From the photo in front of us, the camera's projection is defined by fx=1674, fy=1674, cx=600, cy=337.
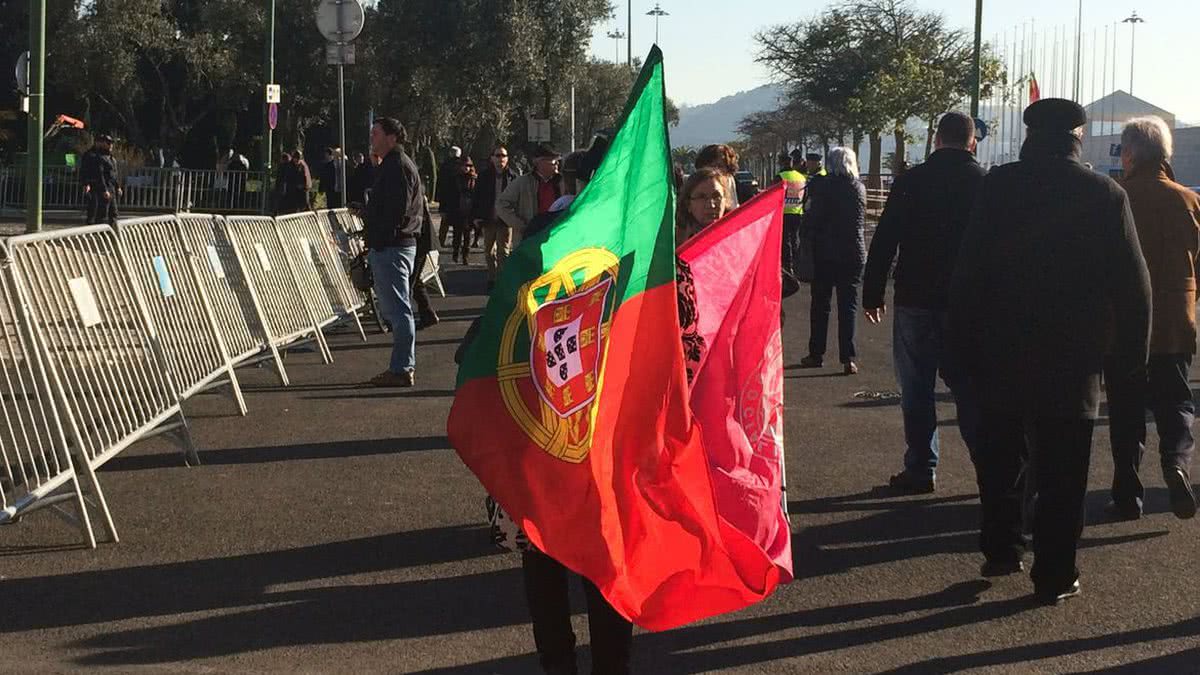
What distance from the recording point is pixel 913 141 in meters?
55.8

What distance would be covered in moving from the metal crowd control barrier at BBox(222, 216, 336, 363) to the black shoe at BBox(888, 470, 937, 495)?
555cm

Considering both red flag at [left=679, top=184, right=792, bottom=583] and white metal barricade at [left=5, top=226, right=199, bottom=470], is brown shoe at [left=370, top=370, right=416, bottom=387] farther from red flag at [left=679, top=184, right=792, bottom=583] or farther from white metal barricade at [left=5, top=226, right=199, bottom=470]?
red flag at [left=679, top=184, right=792, bottom=583]

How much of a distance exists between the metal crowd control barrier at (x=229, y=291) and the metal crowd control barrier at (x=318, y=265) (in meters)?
1.56

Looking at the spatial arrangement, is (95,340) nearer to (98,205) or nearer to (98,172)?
(98,205)

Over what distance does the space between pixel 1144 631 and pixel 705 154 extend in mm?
2927

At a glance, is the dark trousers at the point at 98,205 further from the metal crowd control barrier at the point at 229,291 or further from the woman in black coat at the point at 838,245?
the woman in black coat at the point at 838,245

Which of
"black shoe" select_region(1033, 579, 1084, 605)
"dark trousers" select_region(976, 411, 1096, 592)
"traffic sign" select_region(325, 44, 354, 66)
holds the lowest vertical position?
"black shoe" select_region(1033, 579, 1084, 605)

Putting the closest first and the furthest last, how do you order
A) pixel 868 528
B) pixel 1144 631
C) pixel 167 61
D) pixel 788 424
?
1. pixel 1144 631
2. pixel 868 528
3. pixel 788 424
4. pixel 167 61

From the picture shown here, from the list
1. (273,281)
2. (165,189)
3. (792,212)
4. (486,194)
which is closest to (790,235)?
(792,212)

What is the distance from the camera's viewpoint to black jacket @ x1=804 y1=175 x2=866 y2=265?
13.6m

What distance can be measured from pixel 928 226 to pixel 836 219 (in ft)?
18.9

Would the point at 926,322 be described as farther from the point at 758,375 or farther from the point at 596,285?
the point at 596,285

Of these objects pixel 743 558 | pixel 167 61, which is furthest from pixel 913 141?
pixel 743 558

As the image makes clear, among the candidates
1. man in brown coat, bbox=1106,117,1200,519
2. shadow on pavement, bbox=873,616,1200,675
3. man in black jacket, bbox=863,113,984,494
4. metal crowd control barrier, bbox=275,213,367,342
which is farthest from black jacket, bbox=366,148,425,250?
shadow on pavement, bbox=873,616,1200,675
